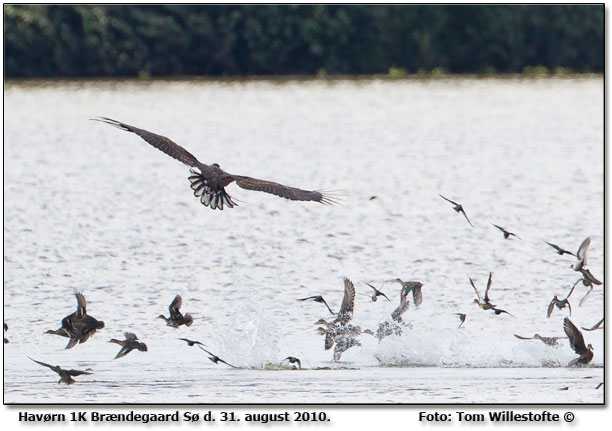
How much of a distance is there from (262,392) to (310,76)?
38522 millimetres

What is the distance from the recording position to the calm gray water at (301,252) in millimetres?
9648

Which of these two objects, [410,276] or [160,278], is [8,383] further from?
[410,276]

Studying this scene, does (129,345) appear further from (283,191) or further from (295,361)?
(283,191)

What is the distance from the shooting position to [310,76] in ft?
155

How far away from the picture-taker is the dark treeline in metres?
42.6

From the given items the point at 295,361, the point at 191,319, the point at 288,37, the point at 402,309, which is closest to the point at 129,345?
the point at 191,319

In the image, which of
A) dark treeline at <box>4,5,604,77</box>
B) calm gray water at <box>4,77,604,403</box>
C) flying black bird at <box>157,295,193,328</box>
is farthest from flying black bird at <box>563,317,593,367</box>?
dark treeline at <box>4,5,604,77</box>

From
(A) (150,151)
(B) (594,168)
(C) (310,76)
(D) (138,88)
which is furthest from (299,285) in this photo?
(C) (310,76)

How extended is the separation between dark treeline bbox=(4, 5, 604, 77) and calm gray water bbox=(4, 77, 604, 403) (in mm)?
9405

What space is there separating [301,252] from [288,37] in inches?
1161

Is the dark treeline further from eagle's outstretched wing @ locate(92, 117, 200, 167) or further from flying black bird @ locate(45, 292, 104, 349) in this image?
eagle's outstretched wing @ locate(92, 117, 200, 167)

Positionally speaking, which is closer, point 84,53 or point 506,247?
point 506,247

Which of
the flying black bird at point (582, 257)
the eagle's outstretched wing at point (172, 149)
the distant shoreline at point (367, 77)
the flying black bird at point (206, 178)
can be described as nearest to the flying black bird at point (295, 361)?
the flying black bird at point (206, 178)

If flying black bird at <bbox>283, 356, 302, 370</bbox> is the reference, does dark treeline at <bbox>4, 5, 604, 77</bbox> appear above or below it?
above
